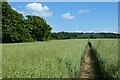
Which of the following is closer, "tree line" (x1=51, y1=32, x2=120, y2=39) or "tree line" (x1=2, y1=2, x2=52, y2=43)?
"tree line" (x1=2, y1=2, x2=52, y2=43)

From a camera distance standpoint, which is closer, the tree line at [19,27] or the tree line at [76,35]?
the tree line at [19,27]

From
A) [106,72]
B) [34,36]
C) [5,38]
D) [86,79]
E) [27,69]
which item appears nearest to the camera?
[27,69]

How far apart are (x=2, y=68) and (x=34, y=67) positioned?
77 centimetres

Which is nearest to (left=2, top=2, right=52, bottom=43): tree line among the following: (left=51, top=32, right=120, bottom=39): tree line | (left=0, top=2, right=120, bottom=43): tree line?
(left=0, top=2, right=120, bottom=43): tree line

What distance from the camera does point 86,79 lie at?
39.6 ft

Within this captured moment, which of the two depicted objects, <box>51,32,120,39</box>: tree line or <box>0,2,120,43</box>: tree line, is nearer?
<box>0,2,120,43</box>: tree line

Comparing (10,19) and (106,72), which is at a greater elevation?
(10,19)

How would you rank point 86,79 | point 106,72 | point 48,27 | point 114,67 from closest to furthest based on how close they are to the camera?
point 114,67
point 106,72
point 86,79
point 48,27

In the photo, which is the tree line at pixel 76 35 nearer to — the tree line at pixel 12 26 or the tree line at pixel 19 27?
the tree line at pixel 19 27

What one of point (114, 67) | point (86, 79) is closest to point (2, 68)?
point (114, 67)

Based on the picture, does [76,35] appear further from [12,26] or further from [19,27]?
[12,26]

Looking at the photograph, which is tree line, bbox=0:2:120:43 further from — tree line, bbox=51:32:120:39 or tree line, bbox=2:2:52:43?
tree line, bbox=51:32:120:39

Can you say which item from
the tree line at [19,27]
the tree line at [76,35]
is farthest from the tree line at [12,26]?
the tree line at [76,35]

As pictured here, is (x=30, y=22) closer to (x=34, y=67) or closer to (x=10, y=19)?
(x=10, y=19)
